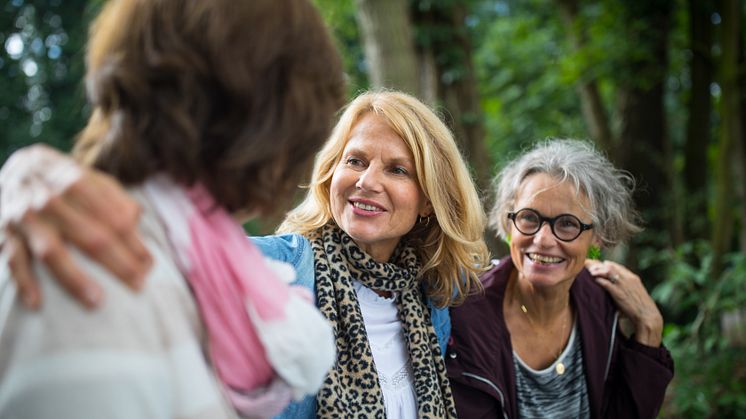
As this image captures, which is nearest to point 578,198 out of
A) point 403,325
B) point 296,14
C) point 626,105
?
point 403,325

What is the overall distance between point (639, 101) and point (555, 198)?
609cm

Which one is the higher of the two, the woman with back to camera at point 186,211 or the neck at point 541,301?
the woman with back to camera at point 186,211

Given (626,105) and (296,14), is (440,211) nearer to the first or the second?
(296,14)

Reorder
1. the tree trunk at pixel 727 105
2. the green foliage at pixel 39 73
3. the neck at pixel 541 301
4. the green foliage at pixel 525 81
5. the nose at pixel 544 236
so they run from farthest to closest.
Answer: the green foliage at pixel 39 73
the green foliage at pixel 525 81
the tree trunk at pixel 727 105
the neck at pixel 541 301
the nose at pixel 544 236

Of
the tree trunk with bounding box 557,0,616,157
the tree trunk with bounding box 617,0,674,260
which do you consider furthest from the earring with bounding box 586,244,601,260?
the tree trunk with bounding box 557,0,616,157

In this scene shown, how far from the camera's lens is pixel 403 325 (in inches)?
93.9

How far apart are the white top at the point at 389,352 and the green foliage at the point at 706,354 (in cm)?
261

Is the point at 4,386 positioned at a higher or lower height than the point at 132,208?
lower

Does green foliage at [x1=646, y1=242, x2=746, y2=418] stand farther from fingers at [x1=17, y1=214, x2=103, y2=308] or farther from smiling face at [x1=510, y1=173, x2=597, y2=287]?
fingers at [x1=17, y1=214, x2=103, y2=308]

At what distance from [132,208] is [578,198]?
204 centimetres

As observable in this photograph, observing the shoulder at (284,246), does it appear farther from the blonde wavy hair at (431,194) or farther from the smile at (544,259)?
the smile at (544,259)

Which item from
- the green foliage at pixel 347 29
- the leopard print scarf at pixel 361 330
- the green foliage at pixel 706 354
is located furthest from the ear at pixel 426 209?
the green foliage at pixel 347 29

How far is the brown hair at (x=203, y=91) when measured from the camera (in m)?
1.07

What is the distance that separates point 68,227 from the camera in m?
0.99
